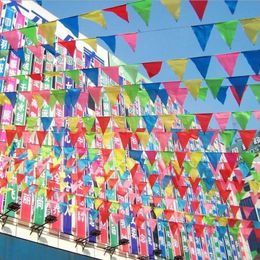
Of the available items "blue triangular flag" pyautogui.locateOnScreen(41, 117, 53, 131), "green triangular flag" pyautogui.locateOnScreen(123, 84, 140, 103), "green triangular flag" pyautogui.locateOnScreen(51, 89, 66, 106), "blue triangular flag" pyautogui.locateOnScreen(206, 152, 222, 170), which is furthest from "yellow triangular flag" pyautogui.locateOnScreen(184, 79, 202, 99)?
"blue triangular flag" pyautogui.locateOnScreen(41, 117, 53, 131)

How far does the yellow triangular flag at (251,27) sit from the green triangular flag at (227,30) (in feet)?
0.53

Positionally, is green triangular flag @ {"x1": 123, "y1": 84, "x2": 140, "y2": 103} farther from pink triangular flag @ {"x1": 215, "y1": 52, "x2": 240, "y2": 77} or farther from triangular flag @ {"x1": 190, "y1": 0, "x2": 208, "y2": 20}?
triangular flag @ {"x1": 190, "y1": 0, "x2": 208, "y2": 20}

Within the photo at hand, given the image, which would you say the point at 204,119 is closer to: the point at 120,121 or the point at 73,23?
the point at 120,121

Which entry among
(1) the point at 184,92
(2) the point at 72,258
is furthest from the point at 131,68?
(2) the point at 72,258

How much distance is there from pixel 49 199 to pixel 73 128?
17.9ft

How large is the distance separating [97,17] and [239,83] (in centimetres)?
313

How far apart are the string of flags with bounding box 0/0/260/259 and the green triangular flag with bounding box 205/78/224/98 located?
0.02 meters

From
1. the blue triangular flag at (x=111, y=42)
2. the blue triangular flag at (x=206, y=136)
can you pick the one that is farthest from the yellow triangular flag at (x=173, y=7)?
the blue triangular flag at (x=206, y=136)

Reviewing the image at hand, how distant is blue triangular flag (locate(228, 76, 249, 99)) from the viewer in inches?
311

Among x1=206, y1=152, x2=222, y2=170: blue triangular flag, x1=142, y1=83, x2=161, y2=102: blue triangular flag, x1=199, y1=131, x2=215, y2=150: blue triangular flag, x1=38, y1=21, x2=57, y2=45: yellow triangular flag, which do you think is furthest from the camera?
x1=206, y1=152, x2=222, y2=170: blue triangular flag

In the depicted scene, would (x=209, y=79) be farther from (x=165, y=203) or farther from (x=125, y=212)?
(x=165, y=203)

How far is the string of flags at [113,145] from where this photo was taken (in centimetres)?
793

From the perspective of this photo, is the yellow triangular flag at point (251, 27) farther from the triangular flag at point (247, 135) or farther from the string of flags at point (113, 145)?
the triangular flag at point (247, 135)

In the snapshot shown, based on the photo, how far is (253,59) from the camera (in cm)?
729
